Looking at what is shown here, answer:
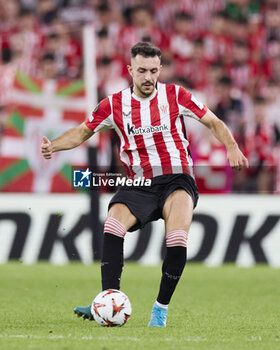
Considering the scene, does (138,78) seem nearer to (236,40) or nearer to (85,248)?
(85,248)

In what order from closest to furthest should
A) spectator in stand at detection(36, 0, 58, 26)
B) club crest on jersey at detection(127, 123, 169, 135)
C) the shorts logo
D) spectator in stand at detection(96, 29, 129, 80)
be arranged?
1. club crest on jersey at detection(127, 123, 169, 135)
2. the shorts logo
3. spectator in stand at detection(96, 29, 129, 80)
4. spectator in stand at detection(36, 0, 58, 26)

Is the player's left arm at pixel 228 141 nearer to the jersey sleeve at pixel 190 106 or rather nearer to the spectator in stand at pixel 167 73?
the jersey sleeve at pixel 190 106

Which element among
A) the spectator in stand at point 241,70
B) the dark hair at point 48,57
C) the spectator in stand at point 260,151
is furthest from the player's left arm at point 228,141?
the spectator in stand at point 241,70

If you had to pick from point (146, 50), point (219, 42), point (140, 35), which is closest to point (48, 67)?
point (140, 35)

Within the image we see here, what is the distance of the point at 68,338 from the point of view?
18.7 ft

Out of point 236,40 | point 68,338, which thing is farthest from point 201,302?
point 236,40

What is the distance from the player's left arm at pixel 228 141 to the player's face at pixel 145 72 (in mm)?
467

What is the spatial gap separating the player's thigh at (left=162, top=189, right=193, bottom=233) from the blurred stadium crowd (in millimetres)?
6221

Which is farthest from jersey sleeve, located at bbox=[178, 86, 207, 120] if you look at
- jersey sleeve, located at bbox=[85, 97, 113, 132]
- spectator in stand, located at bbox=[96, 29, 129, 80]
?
spectator in stand, located at bbox=[96, 29, 129, 80]

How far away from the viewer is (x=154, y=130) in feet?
22.2

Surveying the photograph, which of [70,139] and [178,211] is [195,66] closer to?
[70,139]

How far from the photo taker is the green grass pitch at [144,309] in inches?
220

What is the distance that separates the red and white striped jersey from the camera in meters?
6.74
